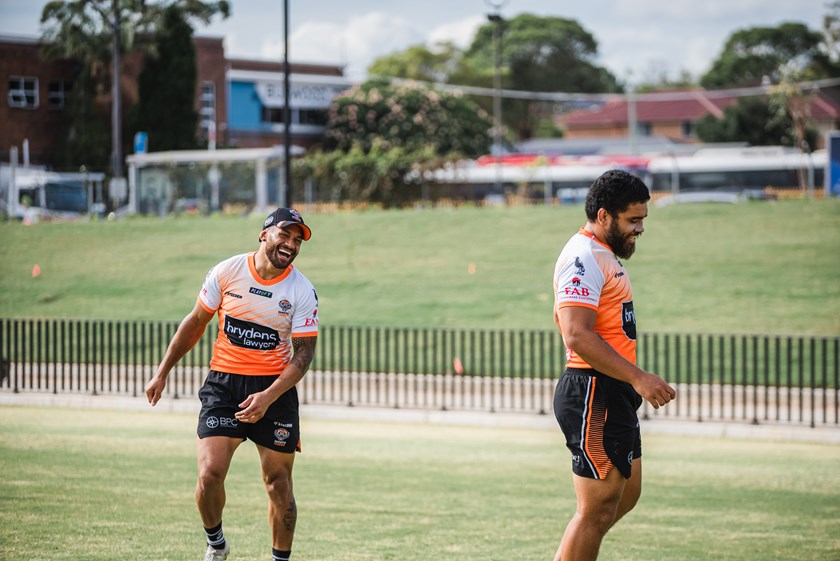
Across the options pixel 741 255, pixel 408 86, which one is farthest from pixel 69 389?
pixel 408 86

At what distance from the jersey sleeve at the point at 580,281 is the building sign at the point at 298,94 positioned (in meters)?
56.5

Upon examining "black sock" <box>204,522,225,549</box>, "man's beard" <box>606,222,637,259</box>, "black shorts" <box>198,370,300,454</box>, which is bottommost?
"black sock" <box>204,522,225,549</box>

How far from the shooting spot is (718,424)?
17.2 meters

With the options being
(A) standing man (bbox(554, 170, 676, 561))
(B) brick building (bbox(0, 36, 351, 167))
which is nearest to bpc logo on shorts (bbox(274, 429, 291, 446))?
(A) standing man (bbox(554, 170, 676, 561))

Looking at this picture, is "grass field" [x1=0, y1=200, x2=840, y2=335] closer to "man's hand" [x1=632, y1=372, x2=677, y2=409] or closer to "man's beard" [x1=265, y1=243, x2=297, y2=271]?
"man's beard" [x1=265, y1=243, x2=297, y2=271]

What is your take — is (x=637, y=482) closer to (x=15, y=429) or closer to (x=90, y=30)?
(x=15, y=429)

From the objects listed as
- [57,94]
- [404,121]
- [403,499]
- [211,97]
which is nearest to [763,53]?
[404,121]

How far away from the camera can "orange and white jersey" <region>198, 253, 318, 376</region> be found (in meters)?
6.64

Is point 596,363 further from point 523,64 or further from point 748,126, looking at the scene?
point 523,64

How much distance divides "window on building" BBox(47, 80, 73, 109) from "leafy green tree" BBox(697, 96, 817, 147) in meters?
46.2

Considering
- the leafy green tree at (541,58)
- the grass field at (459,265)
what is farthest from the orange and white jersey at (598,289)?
the leafy green tree at (541,58)

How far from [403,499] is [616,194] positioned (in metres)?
5.14

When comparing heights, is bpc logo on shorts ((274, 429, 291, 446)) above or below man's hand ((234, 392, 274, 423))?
below

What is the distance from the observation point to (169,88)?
5138 cm
